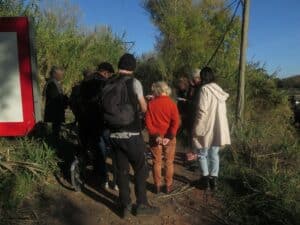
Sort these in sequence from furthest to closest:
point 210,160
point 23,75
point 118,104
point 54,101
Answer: point 54,101
point 210,160
point 23,75
point 118,104

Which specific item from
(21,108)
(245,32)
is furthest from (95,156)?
(245,32)

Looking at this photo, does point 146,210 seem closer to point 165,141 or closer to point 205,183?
point 165,141

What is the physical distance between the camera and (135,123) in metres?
5.68

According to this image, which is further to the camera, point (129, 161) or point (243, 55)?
point (243, 55)

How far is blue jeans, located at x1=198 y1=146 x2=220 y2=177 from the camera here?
22.5 ft

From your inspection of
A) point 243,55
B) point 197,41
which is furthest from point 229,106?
point 197,41

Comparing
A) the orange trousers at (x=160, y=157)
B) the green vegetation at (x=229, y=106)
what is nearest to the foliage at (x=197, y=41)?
the green vegetation at (x=229, y=106)

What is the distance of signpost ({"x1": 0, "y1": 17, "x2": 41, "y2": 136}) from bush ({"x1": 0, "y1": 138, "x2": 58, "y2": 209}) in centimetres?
32

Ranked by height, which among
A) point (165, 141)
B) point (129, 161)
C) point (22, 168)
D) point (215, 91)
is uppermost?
point (215, 91)

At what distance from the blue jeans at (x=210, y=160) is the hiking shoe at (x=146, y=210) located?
124cm

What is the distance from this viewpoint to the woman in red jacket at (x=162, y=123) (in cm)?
648

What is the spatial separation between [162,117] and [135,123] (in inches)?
35.9

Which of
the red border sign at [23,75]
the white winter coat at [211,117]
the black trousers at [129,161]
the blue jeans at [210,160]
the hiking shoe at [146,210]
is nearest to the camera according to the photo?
the black trousers at [129,161]

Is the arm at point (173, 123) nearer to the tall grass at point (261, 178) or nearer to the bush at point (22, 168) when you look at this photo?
the tall grass at point (261, 178)
